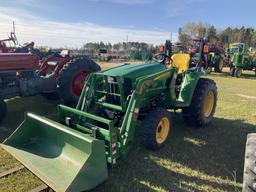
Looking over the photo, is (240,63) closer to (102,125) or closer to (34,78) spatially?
(34,78)

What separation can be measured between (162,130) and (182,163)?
0.63 m

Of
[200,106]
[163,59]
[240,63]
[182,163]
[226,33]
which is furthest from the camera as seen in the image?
[226,33]

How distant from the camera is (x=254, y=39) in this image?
165ft

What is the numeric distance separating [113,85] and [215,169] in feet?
6.46

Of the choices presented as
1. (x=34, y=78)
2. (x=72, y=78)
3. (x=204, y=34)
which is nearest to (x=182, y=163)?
(x=72, y=78)

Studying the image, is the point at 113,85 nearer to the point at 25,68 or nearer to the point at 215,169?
the point at 215,169

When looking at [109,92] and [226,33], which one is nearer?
[109,92]

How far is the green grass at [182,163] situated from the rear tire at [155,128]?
0.18m

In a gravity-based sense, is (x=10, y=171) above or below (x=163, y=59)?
below

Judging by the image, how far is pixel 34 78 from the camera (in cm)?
566

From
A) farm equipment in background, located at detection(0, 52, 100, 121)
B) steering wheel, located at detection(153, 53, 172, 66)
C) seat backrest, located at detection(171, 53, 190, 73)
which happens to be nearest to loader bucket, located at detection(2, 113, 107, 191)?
farm equipment in background, located at detection(0, 52, 100, 121)

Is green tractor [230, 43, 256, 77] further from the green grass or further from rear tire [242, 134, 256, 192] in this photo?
rear tire [242, 134, 256, 192]

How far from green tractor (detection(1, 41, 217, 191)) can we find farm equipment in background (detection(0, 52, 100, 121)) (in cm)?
175

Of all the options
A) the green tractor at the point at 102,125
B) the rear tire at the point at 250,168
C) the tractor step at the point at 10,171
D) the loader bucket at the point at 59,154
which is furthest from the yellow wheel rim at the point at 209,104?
the tractor step at the point at 10,171
